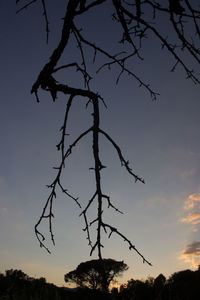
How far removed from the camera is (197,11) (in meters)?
1.90

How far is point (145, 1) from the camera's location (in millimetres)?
1985

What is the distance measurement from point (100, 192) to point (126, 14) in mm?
1440

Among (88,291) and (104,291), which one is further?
(88,291)

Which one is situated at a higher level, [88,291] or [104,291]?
[104,291]

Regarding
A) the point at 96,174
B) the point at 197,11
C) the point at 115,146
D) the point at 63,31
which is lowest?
the point at 96,174

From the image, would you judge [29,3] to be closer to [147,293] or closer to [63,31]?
[63,31]

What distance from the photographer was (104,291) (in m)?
1.29

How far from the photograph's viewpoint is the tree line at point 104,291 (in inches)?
138

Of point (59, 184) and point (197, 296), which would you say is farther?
point (197, 296)

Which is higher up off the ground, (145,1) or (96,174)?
(145,1)

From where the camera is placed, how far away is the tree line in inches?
138

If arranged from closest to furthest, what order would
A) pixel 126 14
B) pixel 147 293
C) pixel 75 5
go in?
pixel 75 5 → pixel 126 14 → pixel 147 293

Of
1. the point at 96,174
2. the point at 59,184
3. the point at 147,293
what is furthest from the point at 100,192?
the point at 147,293

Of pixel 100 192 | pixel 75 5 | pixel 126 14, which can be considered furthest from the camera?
pixel 126 14
